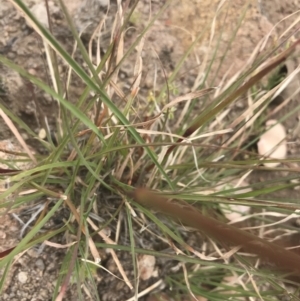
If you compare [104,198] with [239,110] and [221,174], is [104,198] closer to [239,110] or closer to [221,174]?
[221,174]

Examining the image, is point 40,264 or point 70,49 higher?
point 70,49

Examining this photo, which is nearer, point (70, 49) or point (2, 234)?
point (2, 234)

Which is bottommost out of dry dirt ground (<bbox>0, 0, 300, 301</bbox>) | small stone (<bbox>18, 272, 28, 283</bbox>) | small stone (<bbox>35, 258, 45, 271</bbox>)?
small stone (<bbox>18, 272, 28, 283</bbox>)

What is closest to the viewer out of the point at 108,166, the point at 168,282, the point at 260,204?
the point at 260,204

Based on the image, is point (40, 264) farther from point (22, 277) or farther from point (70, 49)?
point (70, 49)

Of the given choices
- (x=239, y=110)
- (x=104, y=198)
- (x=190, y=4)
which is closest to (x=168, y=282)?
(x=104, y=198)

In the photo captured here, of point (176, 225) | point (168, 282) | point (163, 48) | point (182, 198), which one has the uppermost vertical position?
point (163, 48)

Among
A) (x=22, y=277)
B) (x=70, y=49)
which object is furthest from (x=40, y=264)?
(x=70, y=49)

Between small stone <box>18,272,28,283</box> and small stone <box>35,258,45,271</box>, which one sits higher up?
small stone <box>35,258,45,271</box>
